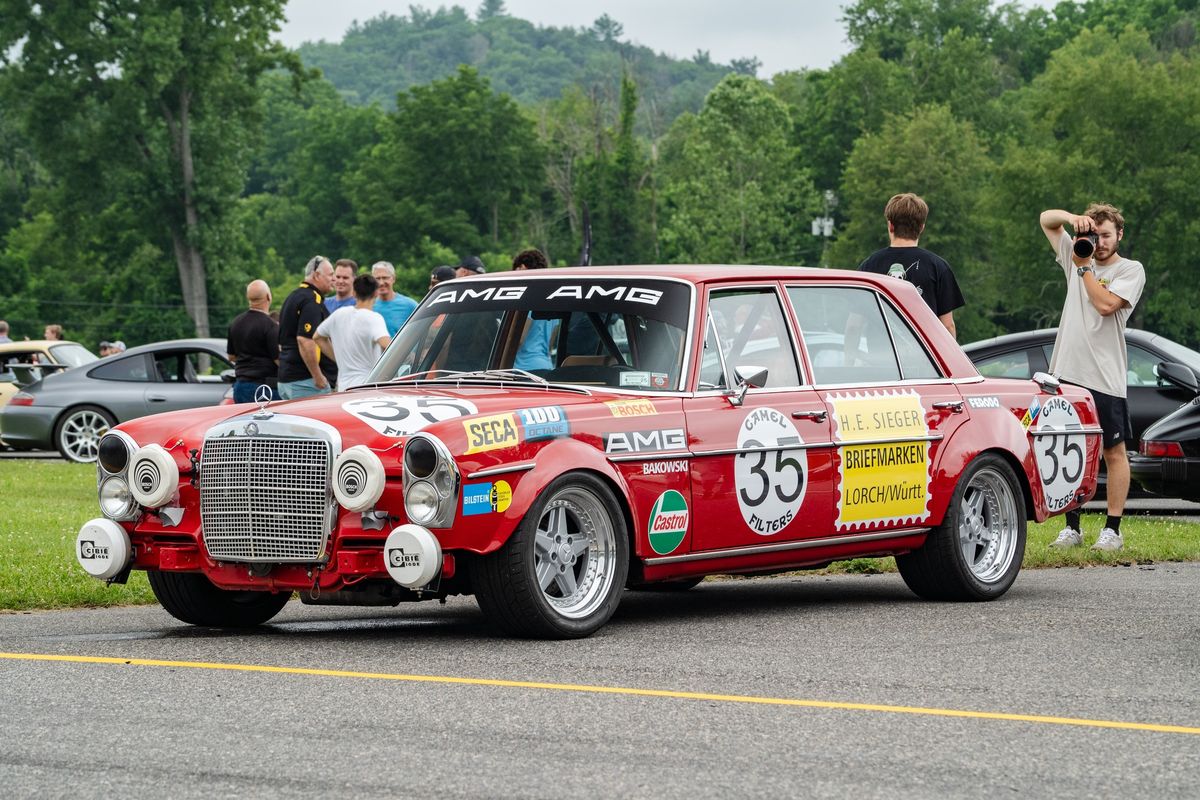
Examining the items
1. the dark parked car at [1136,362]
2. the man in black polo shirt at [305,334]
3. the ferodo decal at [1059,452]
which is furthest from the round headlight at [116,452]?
the dark parked car at [1136,362]

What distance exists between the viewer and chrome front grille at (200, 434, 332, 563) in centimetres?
779

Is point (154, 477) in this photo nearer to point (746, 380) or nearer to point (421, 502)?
point (421, 502)

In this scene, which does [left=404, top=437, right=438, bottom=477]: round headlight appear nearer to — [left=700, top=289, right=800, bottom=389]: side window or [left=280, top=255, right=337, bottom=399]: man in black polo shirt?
[left=700, top=289, right=800, bottom=389]: side window

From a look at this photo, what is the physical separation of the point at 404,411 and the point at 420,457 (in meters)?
0.43

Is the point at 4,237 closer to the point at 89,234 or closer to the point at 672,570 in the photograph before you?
the point at 89,234

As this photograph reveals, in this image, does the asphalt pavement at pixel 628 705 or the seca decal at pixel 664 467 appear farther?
the seca decal at pixel 664 467

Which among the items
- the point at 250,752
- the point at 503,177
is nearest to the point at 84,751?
the point at 250,752

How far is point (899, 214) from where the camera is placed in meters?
11.7

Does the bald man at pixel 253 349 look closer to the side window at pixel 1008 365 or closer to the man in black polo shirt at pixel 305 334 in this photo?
the man in black polo shirt at pixel 305 334

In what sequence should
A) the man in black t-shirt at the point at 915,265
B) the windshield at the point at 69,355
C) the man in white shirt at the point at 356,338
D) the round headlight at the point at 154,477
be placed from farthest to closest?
the windshield at the point at 69,355, the man in white shirt at the point at 356,338, the man in black t-shirt at the point at 915,265, the round headlight at the point at 154,477

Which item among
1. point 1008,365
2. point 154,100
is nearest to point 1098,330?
point 1008,365

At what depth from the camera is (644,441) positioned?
326 inches

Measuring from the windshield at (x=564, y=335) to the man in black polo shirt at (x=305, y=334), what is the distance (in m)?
5.67

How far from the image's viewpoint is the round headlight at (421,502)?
7.53 metres
